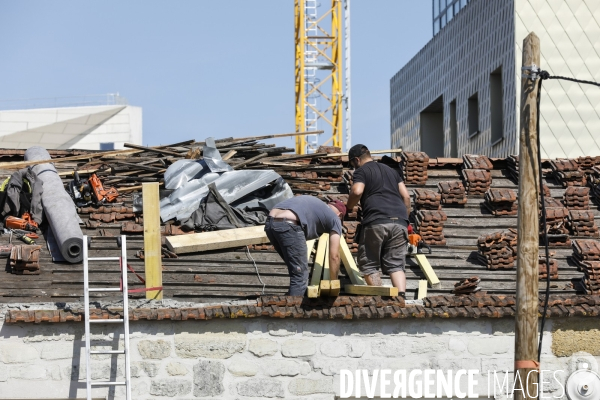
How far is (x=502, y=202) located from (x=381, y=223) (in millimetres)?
2959

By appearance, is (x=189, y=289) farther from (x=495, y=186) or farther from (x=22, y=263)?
(x=495, y=186)

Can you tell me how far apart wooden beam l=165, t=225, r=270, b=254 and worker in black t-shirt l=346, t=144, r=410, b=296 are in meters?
1.55

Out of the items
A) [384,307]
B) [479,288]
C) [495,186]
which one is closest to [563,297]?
[479,288]

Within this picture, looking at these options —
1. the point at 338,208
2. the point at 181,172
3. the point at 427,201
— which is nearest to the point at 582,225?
the point at 427,201

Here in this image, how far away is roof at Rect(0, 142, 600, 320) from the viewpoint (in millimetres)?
11812

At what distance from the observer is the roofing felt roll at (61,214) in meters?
12.3

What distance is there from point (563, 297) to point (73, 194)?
6330 millimetres

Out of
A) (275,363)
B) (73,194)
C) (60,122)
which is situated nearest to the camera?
(275,363)

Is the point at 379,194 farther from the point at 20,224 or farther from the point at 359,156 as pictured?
the point at 20,224

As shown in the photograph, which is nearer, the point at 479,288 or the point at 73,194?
the point at 479,288

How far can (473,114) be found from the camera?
4869cm

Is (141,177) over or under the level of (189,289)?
over

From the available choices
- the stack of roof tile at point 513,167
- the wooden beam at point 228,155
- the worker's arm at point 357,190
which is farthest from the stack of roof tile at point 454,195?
the wooden beam at point 228,155

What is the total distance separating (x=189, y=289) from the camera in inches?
470
